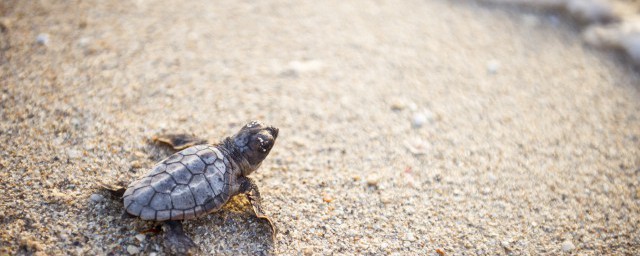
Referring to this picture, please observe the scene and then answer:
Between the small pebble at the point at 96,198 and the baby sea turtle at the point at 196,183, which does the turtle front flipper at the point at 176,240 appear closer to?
the baby sea turtle at the point at 196,183

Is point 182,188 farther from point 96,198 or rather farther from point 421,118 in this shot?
point 421,118

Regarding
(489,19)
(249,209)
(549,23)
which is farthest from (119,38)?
(549,23)

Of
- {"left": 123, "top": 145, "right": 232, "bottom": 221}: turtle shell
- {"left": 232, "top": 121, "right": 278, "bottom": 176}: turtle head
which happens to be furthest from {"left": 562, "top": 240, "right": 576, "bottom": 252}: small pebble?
{"left": 123, "top": 145, "right": 232, "bottom": 221}: turtle shell

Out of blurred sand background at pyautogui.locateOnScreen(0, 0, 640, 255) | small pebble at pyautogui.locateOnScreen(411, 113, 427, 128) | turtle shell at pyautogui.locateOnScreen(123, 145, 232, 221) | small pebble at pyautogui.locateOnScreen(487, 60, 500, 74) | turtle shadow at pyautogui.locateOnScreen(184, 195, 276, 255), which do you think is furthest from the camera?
small pebble at pyautogui.locateOnScreen(487, 60, 500, 74)

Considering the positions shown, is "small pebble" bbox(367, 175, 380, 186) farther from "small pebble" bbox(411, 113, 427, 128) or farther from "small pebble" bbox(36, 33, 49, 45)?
"small pebble" bbox(36, 33, 49, 45)

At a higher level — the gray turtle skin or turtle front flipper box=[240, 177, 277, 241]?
the gray turtle skin

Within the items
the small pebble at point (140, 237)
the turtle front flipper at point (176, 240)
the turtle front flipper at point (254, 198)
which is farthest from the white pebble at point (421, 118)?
the small pebble at point (140, 237)

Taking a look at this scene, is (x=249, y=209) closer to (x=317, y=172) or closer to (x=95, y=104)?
(x=317, y=172)

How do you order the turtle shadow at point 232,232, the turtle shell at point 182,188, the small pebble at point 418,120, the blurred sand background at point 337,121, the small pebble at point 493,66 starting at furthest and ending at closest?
1. the small pebble at point 493,66
2. the small pebble at point 418,120
3. the blurred sand background at point 337,121
4. the turtle shadow at point 232,232
5. the turtle shell at point 182,188
